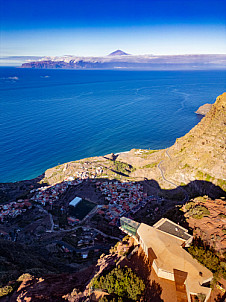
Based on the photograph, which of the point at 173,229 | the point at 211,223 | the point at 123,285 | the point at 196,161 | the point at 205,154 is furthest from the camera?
the point at 196,161

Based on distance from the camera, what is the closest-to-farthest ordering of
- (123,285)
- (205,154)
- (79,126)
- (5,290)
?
(123,285)
(5,290)
(205,154)
(79,126)

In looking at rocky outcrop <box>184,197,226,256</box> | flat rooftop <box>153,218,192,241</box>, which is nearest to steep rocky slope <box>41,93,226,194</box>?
rocky outcrop <box>184,197,226,256</box>

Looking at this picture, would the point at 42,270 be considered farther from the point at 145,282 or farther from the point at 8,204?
the point at 8,204

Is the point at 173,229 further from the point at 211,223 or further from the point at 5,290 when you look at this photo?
the point at 5,290

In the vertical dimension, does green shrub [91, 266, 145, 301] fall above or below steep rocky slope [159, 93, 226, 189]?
below

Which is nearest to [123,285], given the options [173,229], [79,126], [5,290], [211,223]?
[173,229]

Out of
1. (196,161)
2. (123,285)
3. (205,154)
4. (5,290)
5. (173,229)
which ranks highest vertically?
(205,154)

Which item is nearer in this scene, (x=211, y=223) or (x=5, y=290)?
(x=5, y=290)

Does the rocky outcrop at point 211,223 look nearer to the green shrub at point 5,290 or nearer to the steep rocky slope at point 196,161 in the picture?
the steep rocky slope at point 196,161

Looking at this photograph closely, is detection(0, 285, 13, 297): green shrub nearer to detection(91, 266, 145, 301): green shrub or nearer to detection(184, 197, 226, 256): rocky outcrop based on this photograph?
detection(91, 266, 145, 301): green shrub

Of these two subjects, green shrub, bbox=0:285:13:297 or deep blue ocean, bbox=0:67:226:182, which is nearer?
green shrub, bbox=0:285:13:297

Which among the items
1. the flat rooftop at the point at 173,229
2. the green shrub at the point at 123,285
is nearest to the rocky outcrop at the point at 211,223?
the flat rooftop at the point at 173,229

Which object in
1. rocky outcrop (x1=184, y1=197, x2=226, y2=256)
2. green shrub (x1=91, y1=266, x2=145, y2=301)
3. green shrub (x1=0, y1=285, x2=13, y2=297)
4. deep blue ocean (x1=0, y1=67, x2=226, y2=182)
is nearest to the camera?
green shrub (x1=91, y1=266, x2=145, y2=301)
